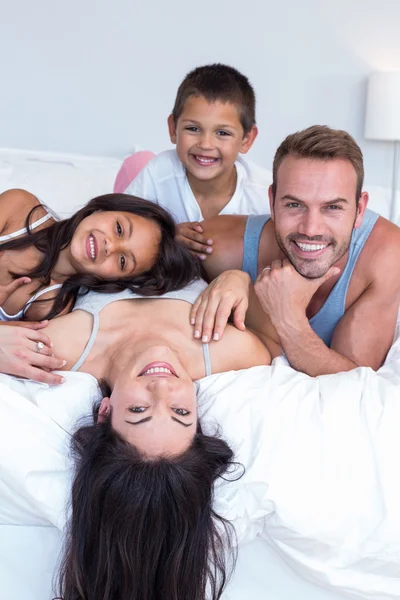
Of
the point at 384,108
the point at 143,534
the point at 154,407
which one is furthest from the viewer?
the point at 384,108

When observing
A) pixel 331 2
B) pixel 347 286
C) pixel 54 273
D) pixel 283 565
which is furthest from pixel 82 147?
pixel 283 565

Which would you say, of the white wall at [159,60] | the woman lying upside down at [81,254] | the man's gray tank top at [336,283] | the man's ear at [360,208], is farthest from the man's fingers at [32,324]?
the white wall at [159,60]

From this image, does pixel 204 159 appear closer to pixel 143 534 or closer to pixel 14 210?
pixel 14 210

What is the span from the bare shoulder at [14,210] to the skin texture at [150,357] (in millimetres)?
381

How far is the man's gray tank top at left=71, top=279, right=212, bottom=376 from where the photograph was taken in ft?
5.57

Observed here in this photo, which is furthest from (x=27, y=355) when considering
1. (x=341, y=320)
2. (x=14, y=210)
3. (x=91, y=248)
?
(x=341, y=320)

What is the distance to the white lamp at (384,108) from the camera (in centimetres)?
336

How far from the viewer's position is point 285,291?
1841 millimetres

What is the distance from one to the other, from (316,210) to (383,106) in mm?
1831

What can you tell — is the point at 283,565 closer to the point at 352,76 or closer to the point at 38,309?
the point at 38,309

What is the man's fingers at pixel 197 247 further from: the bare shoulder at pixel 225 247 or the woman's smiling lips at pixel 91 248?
the woman's smiling lips at pixel 91 248

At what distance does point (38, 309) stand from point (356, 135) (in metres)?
2.35

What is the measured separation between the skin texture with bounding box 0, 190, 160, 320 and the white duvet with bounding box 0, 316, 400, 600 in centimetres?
43

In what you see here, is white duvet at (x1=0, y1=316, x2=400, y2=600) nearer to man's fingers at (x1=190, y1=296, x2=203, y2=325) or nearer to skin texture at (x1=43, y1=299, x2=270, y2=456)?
skin texture at (x1=43, y1=299, x2=270, y2=456)
